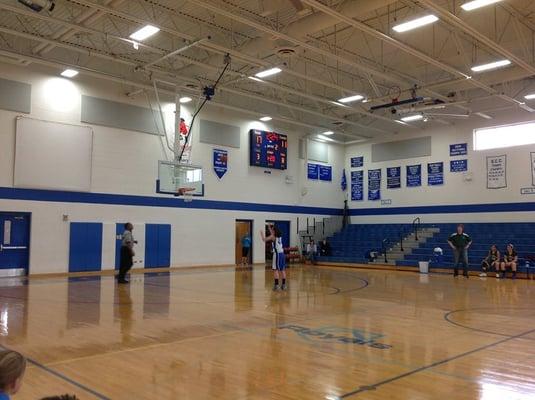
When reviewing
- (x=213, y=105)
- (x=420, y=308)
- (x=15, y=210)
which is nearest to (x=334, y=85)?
(x=213, y=105)

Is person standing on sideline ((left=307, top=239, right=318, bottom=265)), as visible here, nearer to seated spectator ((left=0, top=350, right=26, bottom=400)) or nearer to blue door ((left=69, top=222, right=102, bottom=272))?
blue door ((left=69, top=222, right=102, bottom=272))

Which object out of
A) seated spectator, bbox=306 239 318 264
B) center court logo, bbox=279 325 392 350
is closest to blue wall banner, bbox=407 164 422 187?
seated spectator, bbox=306 239 318 264

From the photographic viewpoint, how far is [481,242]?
20.3 metres

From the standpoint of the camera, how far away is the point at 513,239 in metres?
19.6

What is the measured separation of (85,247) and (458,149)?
649 inches

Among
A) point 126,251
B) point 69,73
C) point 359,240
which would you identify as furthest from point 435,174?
point 69,73

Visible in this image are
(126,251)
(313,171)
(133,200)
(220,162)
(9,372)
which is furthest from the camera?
(313,171)

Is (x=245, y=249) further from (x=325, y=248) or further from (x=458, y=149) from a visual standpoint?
(x=458, y=149)

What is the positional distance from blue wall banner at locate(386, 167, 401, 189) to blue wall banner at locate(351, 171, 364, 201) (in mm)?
1614

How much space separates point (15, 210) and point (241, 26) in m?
9.15

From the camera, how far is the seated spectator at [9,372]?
203 centimetres

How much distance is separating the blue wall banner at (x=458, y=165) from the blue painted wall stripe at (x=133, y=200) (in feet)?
23.5

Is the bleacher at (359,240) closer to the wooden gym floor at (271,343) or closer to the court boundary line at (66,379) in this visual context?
the wooden gym floor at (271,343)

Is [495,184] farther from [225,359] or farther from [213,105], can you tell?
[225,359]
